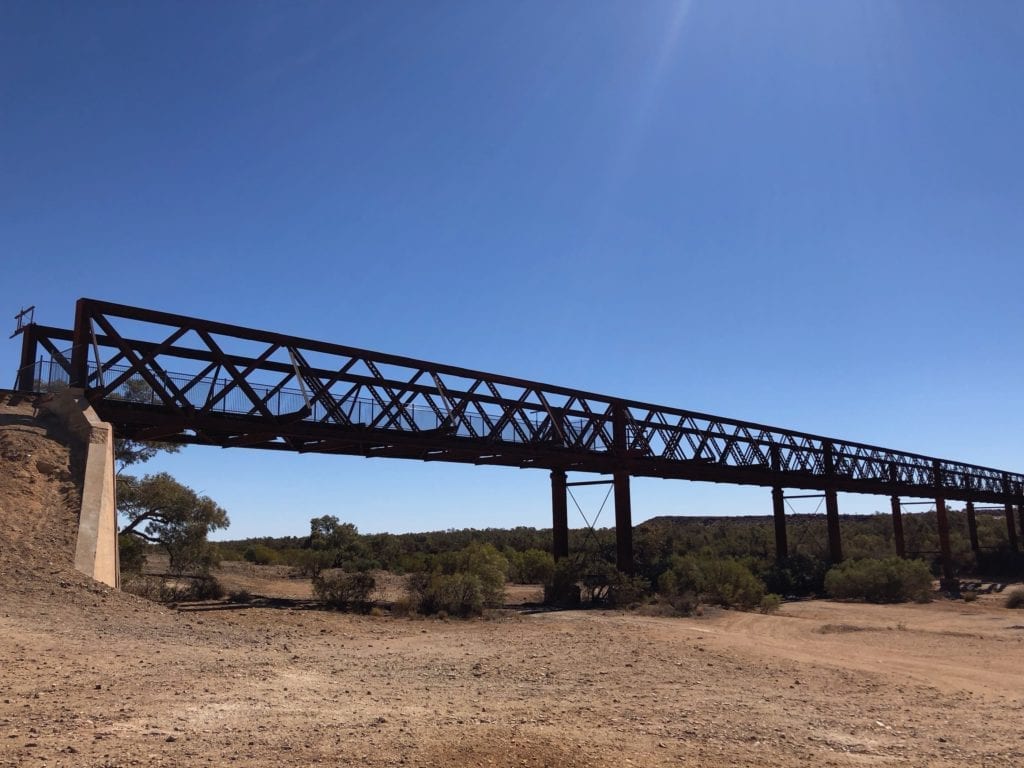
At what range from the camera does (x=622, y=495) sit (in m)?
33.8

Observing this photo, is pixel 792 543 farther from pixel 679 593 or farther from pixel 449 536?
pixel 679 593

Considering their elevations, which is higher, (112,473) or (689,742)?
(112,473)

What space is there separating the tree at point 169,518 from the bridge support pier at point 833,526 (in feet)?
117

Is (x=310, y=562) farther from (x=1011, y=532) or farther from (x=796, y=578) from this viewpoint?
(x=1011, y=532)

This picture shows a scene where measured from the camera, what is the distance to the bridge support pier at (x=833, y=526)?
47.4 m

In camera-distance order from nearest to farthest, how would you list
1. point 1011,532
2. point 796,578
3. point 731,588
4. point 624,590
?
point 624,590, point 731,588, point 796,578, point 1011,532

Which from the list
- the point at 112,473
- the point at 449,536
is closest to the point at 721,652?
the point at 112,473

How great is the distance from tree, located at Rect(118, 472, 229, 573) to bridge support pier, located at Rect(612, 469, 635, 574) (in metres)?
16.9

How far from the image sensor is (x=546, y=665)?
13195 mm

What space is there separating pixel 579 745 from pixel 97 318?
1845 centimetres

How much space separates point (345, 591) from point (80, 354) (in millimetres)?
9877

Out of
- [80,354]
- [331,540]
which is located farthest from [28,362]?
[331,540]

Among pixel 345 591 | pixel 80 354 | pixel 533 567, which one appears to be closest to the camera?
pixel 80 354

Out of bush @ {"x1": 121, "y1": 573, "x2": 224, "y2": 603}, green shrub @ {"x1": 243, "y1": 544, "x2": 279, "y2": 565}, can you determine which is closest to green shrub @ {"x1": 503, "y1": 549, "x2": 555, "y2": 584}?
bush @ {"x1": 121, "y1": 573, "x2": 224, "y2": 603}
